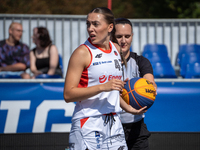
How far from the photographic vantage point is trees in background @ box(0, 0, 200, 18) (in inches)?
740

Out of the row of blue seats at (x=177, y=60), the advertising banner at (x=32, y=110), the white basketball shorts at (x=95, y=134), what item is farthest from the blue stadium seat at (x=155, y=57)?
the white basketball shorts at (x=95, y=134)

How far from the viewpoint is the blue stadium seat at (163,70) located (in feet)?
23.7

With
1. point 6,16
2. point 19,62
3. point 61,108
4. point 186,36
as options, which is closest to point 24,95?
point 61,108

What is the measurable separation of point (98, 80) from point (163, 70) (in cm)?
515

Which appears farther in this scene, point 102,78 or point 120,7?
point 120,7

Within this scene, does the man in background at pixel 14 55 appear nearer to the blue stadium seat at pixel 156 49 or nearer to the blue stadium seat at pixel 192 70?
the blue stadium seat at pixel 156 49

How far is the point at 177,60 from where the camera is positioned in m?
8.53

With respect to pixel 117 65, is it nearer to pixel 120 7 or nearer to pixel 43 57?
A: pixel 43 57

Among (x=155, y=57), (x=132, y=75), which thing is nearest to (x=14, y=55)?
(x=155, y=57)

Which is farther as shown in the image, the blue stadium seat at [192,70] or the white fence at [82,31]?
the white fence at [82,31]

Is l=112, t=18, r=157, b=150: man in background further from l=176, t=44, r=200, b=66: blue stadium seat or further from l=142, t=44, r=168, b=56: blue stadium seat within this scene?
l=176, t=44, r=200, b=66: blue stadium seat

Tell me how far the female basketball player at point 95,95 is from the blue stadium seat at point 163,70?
479 cm

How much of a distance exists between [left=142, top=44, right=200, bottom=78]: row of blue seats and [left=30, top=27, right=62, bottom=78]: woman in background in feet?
8.58

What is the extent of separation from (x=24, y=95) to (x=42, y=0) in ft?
85.1
